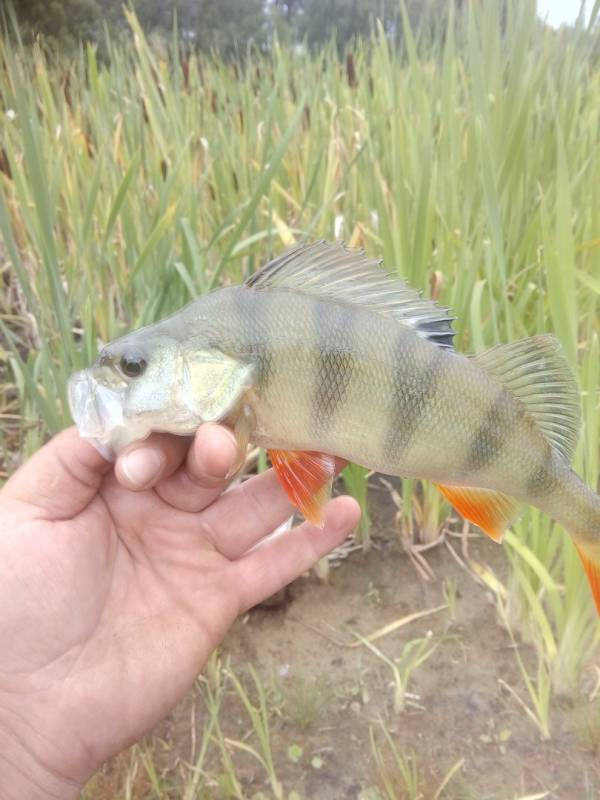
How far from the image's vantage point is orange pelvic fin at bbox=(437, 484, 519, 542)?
32.6 inches

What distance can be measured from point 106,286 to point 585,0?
127 cm

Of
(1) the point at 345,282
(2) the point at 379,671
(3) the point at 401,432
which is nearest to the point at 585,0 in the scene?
(1) the point at 345,282

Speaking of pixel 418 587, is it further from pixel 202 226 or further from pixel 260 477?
pixel 202 226

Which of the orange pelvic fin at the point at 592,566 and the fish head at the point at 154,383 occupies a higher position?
the fish head at the point at 154,383

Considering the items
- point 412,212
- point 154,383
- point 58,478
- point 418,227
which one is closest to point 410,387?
point 154,383

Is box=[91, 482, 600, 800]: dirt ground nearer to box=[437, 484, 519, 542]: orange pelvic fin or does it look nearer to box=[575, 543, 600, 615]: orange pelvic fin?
box=[575, 543, 600, 615]: orange pelvic fin

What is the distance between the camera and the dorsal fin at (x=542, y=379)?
2.53 feet

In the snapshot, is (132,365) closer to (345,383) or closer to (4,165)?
(345,383)

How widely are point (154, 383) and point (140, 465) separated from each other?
0.34 feet

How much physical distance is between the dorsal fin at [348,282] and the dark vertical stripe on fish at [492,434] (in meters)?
0.09

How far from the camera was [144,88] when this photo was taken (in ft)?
6.00

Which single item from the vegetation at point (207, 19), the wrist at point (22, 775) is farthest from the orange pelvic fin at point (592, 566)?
the vegetation at point (207, 19)

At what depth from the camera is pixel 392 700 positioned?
4.34 feet

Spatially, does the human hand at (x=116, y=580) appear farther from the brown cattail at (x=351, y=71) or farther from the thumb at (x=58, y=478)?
the brown cattail at (x=351, y=71)
